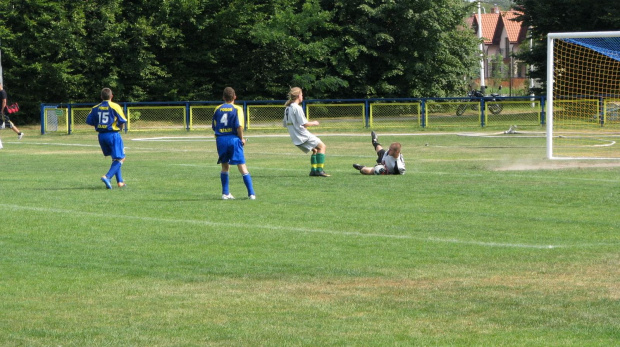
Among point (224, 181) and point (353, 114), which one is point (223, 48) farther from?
point (224, 181)

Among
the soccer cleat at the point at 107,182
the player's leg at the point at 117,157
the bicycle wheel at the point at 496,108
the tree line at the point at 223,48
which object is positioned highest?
the tree line at the point at 223,48

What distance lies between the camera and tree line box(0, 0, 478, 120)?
46.1 metres

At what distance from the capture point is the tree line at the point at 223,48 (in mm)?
46094

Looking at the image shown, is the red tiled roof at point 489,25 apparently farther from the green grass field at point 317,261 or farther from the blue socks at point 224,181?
the blue socks at point 224,181

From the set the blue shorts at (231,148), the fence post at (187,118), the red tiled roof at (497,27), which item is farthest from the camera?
the red tiled roof at (497,27)

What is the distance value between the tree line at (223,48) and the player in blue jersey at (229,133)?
3312 cm

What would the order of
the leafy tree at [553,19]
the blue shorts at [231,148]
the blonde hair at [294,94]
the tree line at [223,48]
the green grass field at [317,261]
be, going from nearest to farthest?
the green grass field at [317,261]
the blue shorts at [231,148]
the blonde hair at [294,94]
the leafy tree at [553,19]
the tree line at [223,48]

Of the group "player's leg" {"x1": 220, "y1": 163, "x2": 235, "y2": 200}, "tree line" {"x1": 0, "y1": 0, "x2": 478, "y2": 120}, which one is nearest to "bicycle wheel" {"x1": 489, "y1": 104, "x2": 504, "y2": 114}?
"tree line" {"x1": 0, "y1": 0, "x2": 478, "y2": 120}

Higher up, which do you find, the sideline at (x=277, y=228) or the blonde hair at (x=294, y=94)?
the blonde hair at (x=294, y=94)

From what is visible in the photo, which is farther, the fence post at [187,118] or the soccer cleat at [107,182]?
the fence post at [187,118]

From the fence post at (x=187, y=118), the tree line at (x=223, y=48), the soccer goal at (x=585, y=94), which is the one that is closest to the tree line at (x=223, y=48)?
the tree line at (x=223, y=48)

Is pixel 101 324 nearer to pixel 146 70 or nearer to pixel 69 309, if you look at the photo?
pixel 69 309

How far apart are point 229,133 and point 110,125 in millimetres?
3056

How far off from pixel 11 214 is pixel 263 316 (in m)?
6.73
